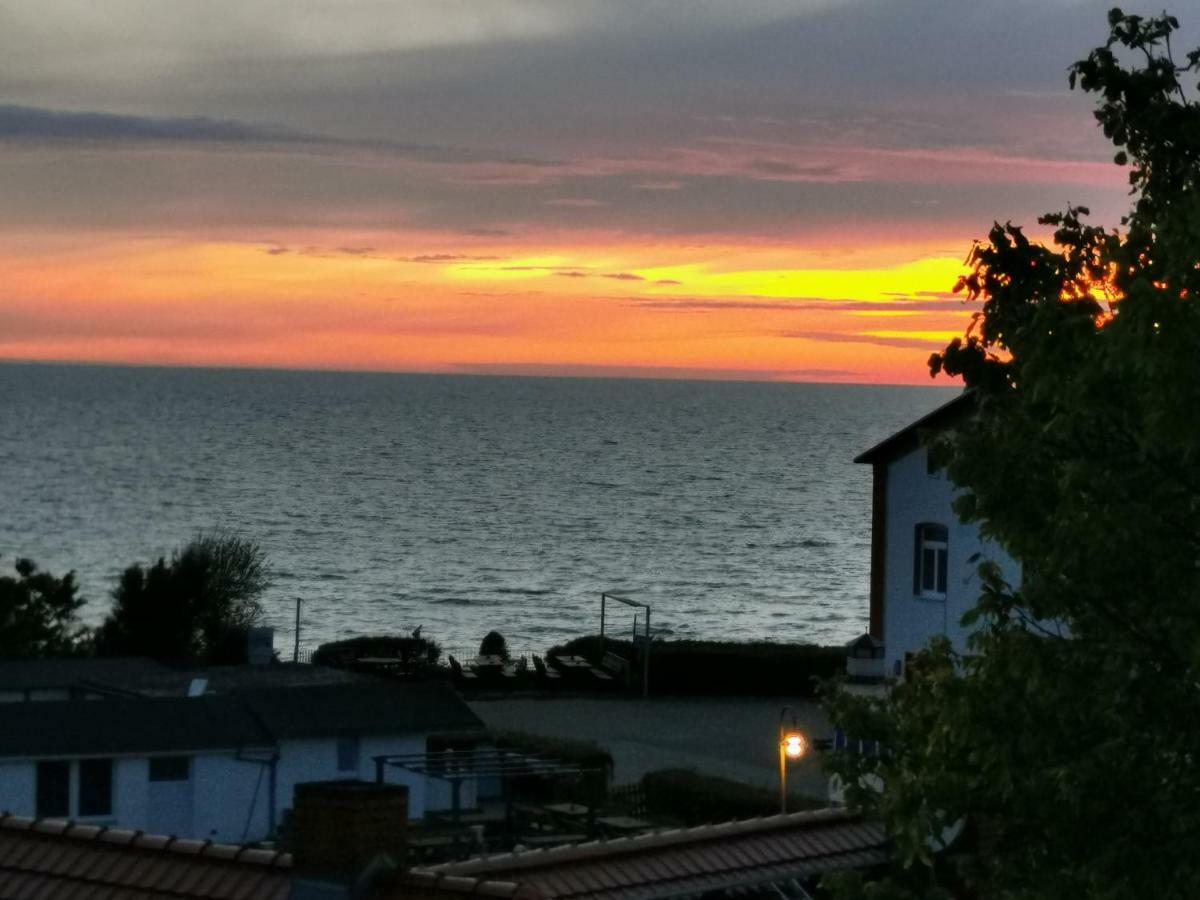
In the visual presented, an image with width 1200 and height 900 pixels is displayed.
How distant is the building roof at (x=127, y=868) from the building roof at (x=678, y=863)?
4.30 feet

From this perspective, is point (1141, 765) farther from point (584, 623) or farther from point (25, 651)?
point (584, 623)

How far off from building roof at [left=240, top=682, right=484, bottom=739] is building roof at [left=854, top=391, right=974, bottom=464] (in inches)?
377

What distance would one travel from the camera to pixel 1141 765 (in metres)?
10.4

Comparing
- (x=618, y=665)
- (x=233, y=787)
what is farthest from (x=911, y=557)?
(x=618, y=665)

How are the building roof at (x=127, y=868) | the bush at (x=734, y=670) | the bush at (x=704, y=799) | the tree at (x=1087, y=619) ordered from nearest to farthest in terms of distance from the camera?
the tree at (x=1087, y=619) < the building roof at (x=127, y=868) < the bush at (x=704, y=799) < the bush at (x=734, y=670)

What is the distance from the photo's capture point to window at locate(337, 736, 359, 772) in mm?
33500

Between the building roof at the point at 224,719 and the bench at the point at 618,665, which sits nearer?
the building roof at the point at 224,719

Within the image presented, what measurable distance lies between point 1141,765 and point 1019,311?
3.09 meters

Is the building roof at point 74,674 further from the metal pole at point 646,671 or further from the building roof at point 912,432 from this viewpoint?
the metal pole at point 646,671

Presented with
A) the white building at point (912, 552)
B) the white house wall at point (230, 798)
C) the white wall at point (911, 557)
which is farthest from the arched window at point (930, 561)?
the white house wall at point (230, 798)

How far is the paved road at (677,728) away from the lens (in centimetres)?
4016

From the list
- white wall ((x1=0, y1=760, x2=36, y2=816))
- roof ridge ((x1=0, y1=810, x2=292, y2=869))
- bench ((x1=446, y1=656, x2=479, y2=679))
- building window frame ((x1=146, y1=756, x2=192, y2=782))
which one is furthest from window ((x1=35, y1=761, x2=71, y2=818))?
bench ((x1=446, y1=656, x2=479, y2=679))

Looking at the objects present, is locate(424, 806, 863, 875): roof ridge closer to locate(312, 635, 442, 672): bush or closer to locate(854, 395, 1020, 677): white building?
locate(854, 395, 1020, 677): white building

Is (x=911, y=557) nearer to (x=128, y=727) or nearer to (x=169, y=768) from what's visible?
(x=169, y=768)
